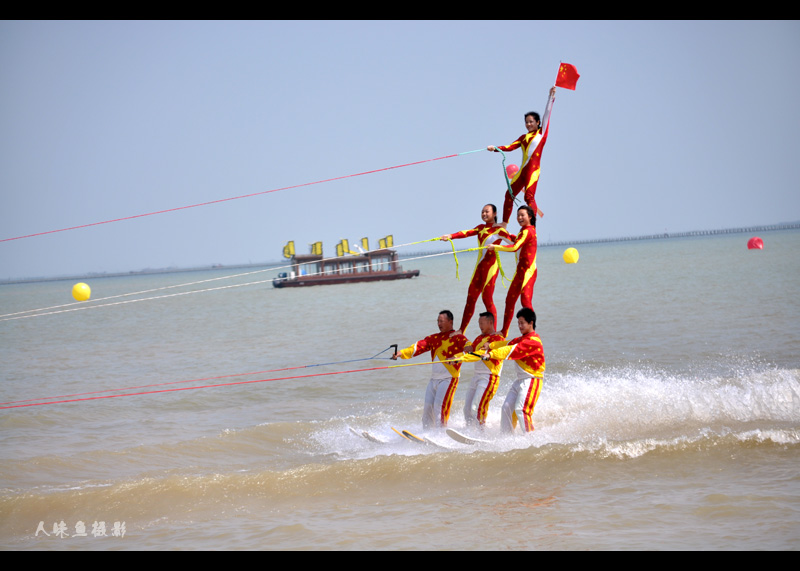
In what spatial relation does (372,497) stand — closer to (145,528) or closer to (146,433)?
(145,528)

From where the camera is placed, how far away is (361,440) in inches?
356

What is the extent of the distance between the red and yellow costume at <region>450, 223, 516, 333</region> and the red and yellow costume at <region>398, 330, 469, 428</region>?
25 centimetres

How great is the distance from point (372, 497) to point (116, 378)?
11.0 m

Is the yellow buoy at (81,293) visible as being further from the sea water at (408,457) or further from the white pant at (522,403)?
the white pant at (522,403)

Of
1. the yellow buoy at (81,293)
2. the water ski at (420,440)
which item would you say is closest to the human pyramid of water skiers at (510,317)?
the water ski at (420,440)

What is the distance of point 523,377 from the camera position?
808cm

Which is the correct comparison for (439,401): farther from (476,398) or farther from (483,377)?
(483,377)

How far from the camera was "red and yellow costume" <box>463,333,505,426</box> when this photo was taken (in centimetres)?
822

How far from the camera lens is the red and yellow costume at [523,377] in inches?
312

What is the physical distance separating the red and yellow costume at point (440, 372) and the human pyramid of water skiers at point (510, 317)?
0.04 ft

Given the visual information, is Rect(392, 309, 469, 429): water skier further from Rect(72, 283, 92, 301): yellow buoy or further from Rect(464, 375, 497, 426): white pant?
Rect(72, 283, 92, 301): yellow buoy

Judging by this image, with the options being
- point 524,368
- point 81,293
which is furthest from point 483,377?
point 81,293

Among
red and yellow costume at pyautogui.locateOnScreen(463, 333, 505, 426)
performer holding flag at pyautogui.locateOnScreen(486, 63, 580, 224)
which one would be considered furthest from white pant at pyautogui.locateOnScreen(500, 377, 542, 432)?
performer holding flag at pyautogui.locateOnScreen(486, 63, 580, 224)
